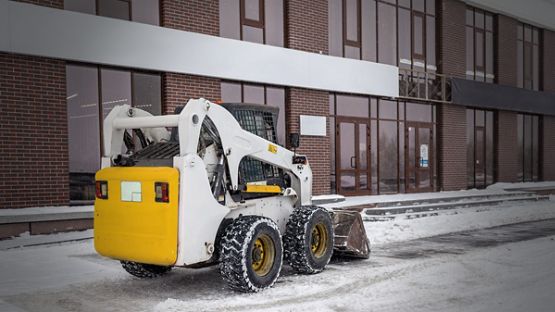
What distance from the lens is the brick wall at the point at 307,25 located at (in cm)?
1679

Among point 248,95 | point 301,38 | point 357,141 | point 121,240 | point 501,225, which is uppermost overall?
point 301,38

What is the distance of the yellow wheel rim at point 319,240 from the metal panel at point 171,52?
7060 mm

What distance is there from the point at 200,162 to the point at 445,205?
42.7ft

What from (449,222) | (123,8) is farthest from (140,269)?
(449,222)

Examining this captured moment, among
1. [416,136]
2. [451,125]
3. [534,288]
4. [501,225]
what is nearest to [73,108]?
[534,288]

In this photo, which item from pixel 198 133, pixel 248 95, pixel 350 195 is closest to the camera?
pixel 198 133

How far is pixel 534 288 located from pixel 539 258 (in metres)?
2.45

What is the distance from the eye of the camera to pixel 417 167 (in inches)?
848

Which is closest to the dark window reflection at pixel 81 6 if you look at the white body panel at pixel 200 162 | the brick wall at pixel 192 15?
the brick wall at pixel 192 15

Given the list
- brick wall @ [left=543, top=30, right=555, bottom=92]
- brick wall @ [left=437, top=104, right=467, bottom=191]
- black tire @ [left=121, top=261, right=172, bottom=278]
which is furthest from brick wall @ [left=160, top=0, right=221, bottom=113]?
brick wall @ [left=543, top=30, right=555, bottom=92]

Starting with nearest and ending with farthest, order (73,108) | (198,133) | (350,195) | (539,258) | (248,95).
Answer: (198,133) < (539,258) < (73,108) < (248,95) < (350,195)

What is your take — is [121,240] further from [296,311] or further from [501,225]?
[501,225]

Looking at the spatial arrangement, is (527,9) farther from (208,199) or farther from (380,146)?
(208,199)

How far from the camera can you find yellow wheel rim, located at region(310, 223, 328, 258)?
27.5 feet
